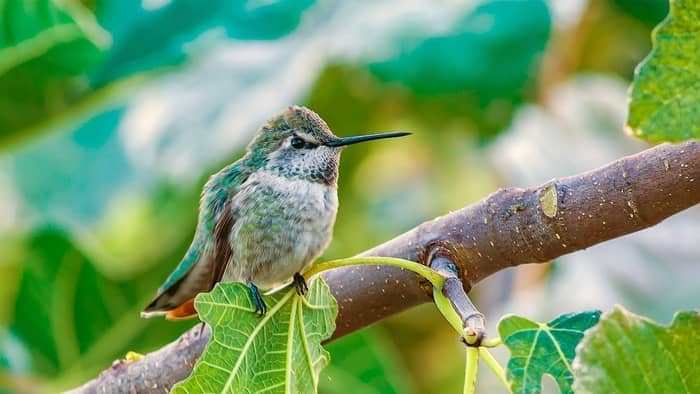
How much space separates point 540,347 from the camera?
1107 millimetres

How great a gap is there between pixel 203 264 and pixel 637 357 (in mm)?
941

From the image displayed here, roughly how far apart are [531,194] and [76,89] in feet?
7.10

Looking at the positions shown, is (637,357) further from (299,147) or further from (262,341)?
(299,147)

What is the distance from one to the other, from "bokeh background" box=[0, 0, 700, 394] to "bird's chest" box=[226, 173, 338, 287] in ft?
3.19

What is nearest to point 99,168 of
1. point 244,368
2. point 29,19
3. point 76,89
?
point 76,89

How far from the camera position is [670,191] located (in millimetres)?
1099

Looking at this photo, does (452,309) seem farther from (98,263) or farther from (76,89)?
(76,89)

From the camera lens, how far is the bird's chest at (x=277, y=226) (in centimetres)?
159

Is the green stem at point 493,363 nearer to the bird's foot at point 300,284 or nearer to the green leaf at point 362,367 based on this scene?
the bird's foot at point 300,284

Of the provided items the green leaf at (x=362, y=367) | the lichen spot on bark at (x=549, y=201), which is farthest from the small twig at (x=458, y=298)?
the green leaf at (x=362, y=367)

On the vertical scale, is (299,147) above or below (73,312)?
above

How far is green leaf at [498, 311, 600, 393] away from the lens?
1071 millimetres

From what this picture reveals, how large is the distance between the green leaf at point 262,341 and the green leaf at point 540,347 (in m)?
0.30

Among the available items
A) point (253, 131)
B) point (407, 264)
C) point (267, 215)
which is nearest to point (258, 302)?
point (407, 264)
